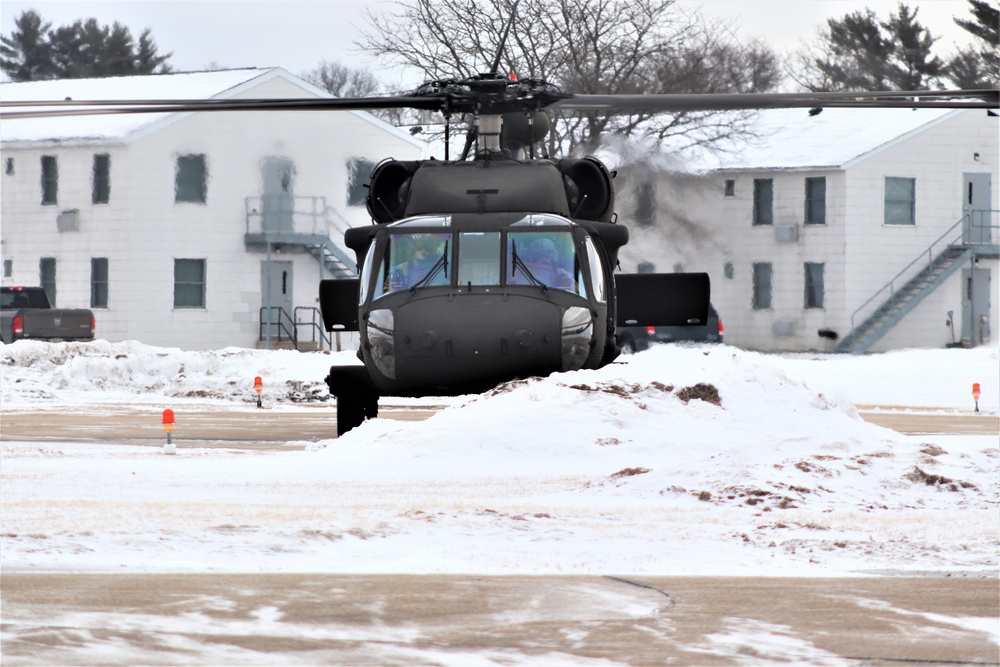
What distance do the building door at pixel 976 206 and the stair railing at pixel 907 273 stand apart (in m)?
0.18

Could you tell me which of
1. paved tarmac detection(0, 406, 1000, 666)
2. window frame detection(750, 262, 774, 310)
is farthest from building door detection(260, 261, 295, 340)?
paved tarmac detection(0, 406, 1000, 666)

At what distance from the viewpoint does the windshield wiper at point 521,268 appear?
15.1 meters

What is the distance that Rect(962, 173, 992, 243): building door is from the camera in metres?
46.1

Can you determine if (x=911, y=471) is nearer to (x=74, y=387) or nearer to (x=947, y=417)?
(x=947, y=417)

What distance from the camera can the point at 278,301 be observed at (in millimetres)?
43156

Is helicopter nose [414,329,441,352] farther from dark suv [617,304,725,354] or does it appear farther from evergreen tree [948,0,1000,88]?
evergreen tree [948,0,1000,88]

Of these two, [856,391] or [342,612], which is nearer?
[342,612]

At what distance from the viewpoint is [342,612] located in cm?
791

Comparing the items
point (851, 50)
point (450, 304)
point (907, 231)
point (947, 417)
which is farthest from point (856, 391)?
point (851, 50)

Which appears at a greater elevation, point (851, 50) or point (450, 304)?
point (851, 50)

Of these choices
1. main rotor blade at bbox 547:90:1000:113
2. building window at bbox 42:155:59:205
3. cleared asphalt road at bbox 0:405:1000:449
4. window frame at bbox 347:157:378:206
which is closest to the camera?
main rotor blade at bbox 547:90:1000:113

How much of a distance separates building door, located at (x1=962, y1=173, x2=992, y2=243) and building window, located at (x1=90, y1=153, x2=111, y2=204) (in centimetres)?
2476

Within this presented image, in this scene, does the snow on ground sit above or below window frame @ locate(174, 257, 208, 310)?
below

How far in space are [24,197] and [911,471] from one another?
33913mm
